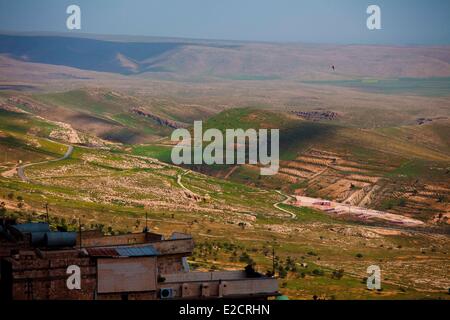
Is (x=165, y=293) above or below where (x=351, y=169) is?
below

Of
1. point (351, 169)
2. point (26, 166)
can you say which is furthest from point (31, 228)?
point (351, 169)

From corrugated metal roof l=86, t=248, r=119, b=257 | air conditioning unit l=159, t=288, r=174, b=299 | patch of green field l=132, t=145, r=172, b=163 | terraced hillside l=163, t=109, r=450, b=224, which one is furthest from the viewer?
patch of green field l=132, t=145, r=172, b=163

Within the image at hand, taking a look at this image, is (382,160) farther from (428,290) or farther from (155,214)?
(428,290)

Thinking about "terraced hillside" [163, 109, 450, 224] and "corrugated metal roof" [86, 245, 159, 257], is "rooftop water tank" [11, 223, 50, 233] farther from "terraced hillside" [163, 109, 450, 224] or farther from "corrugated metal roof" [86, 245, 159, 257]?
"terraced hillside" [163, 109, 450, 224]

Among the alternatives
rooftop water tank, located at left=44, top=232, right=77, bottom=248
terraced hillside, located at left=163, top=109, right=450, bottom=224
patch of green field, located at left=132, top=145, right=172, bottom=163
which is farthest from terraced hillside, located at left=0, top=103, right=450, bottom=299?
rooftop water tank, located at left=44, top=232, right=77, bottom=248

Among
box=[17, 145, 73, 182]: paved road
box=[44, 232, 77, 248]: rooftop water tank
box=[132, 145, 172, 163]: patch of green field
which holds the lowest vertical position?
box=[44, 232, 77, 248]: rooftop water tank

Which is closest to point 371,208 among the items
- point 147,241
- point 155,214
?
point 155,214

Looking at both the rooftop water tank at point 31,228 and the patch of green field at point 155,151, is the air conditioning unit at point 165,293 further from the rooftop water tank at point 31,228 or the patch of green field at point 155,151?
the patch of green field at point 155,151

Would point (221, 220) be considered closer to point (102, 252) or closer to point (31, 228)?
point (31, 228)
